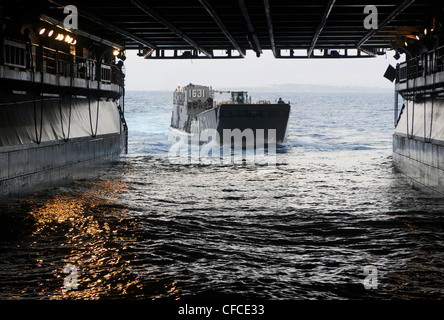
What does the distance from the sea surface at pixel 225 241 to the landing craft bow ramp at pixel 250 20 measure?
7.62 meters

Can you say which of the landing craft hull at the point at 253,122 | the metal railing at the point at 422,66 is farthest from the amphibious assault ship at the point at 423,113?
the landing craft hull at the point at 253,122

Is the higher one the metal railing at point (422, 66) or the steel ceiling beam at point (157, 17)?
the steel ceiling beam at point (157, 17)

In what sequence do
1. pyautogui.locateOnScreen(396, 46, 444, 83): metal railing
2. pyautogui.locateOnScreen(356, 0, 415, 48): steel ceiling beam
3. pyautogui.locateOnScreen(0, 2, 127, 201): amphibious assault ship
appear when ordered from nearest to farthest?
1. pyautogui.locateOnScreen(0, 2, 127, 201): amphibious assault ship
2. pyautogui.locateOnScreen(356, 0, 415, 48): steel ceiling beam
3. pyautogui.locateOnScreen(396, 46, 444, 83): metal railing

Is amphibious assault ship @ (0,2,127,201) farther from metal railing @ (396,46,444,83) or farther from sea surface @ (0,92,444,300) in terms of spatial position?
metal railing @ (396,46,444,83)

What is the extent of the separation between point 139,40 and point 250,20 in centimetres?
1039

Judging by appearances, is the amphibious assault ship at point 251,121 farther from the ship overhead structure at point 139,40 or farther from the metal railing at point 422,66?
the metal railing at point 422,66

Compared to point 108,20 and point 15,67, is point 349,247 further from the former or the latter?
point 108,20

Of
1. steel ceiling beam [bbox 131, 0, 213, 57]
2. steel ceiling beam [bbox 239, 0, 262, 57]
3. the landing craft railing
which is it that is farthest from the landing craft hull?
steel ceiling beam [bbox 131, 0, 213, 57]

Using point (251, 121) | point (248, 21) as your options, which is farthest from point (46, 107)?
point (251, 121)

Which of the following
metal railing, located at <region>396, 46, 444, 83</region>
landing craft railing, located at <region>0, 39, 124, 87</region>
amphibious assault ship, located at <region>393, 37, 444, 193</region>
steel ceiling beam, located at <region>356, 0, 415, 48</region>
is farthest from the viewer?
metal railing, located at <region>396, 46, 444, 83</region>

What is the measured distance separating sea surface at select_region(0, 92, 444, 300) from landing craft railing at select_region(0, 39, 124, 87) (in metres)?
5.55

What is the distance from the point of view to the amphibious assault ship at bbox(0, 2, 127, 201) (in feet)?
69.5

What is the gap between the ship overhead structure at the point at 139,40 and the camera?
877 inches
